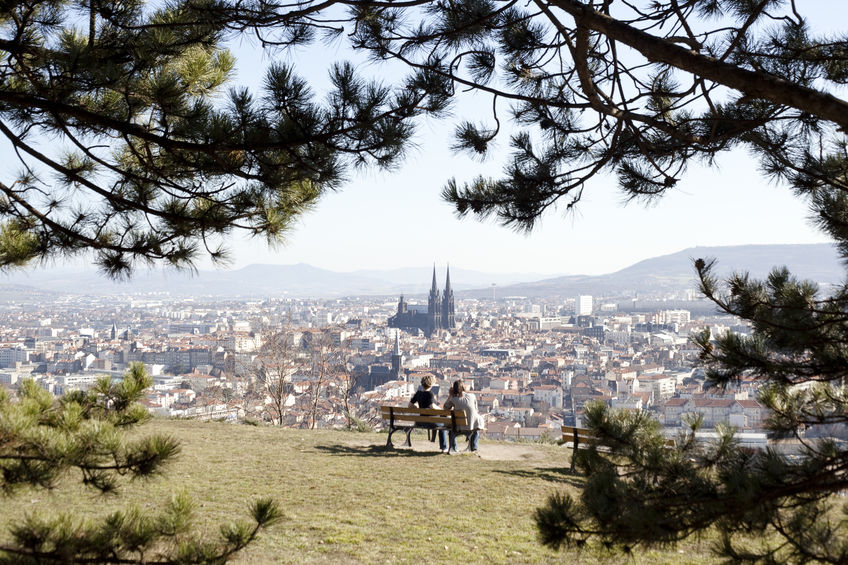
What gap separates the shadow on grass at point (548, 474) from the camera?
634 centimetres

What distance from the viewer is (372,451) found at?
7.57 metres

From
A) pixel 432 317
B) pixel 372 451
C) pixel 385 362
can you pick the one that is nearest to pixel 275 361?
pixel 372 451

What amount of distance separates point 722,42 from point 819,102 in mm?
1250

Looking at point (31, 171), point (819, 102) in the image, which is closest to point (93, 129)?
point (31, 171)

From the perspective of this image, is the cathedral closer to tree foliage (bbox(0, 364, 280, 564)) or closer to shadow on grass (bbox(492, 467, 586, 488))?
shadow on grass (bbox(492, 467, 586, 488))

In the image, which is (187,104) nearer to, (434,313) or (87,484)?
(87,484)

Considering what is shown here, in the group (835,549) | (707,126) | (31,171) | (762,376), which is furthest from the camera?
(31,171)

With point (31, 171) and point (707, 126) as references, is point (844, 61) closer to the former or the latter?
point (707, 126)

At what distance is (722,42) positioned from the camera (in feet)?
10.5

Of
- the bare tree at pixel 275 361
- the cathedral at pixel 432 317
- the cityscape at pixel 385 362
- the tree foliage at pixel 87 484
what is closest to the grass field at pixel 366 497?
the tree foliage at pixel 87 484

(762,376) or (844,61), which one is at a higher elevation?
(844,61)

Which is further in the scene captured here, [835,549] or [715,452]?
[715,452]

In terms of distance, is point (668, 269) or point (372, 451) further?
point (668, 269)

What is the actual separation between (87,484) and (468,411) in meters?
5.23
